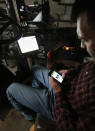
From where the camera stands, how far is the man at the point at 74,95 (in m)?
0.46

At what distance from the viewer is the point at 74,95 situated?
660 millimetres

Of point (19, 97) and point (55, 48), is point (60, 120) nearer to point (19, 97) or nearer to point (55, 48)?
point (19, 97)

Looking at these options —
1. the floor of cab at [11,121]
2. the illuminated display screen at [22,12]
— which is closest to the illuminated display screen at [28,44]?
the illuminated display screen at [22,12]

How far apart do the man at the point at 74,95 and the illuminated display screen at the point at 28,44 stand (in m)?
0.43

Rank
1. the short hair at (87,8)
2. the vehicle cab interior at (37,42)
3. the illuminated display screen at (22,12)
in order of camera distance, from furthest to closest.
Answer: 1. the vehicle cab interior at (37,42)
2. the illuminated display screen at (22,12)
3. the short hair at (87,8)

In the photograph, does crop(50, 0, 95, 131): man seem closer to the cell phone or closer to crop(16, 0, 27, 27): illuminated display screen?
the cell phone

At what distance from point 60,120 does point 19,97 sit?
0.46 meters

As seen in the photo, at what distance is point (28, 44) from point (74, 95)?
2.88 feet

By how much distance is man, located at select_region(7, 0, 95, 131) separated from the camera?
46 cm

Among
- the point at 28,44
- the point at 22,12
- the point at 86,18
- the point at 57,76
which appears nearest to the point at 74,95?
the point at 57,76

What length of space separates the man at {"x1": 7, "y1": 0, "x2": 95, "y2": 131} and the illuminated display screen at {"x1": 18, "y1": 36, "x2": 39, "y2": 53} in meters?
0.43

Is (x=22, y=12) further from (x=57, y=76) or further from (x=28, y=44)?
(x=57, y=76)

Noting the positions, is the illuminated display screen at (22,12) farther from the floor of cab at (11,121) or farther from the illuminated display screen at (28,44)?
the floor of cab at (11,121)

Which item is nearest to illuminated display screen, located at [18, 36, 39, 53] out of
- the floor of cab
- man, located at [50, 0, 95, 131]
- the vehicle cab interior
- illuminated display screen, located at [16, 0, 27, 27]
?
the vehicle cab interior
